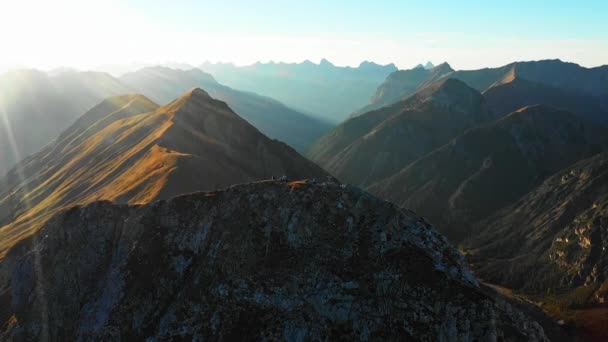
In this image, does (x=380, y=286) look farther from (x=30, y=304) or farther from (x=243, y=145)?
(x=243, y=145)

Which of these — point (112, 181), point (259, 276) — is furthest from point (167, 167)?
point (259, 276)

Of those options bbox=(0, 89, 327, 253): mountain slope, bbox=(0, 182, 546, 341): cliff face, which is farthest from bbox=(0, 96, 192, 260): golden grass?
bbox=(0, 182, 546, 341): cliff face

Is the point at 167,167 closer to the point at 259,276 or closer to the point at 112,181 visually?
the point at 112,181

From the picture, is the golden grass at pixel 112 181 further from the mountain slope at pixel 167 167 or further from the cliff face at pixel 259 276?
the cliff face at pixel 259 276

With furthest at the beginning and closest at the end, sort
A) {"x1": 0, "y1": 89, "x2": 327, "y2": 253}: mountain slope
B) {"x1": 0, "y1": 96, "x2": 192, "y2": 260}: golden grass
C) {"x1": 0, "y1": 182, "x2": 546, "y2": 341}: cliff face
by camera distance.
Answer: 1. {"x1": 0, "y1": 96, "x2": 192, "y2": 260}: golden grass
2. {"x1": 0, "y1": 89, "x2": 327, "y2": 253}: mountain slope
3. {"x1": 0, "y1": 182, "x2": 546, "y2": 341}: cliff face

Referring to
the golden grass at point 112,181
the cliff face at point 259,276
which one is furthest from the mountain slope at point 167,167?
the cliff face at point 259,276

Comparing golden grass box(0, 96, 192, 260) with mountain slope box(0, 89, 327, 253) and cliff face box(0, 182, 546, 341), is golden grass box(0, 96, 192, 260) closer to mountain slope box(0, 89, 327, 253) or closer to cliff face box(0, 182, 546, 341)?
mountain slope box(0, 89, 327, 253)

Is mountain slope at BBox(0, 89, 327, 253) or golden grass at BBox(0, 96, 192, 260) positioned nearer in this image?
mountain slope at BBox(0, 89, 327, 253)

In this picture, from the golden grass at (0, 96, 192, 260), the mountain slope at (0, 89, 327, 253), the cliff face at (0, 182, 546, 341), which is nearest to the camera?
the cliff face at (0, 182, 546, 341)

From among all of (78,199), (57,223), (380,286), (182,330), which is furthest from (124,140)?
(380,286)
